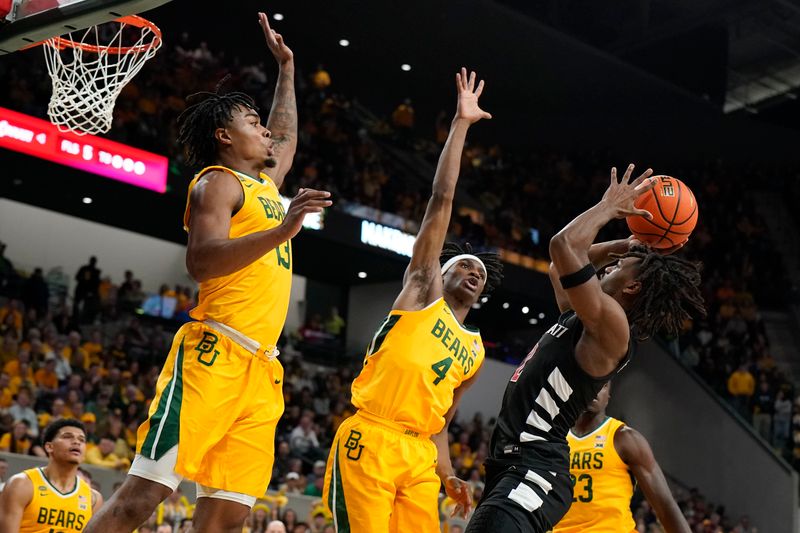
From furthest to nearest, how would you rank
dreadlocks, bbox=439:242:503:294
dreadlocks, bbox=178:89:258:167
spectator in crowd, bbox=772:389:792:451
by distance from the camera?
spectator in crowd, bbox=772:389:792:451
dreadlocks, bbox=439:242:503:294
dreadlocks, bbox=178:89:258:167

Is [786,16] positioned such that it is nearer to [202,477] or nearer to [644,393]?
[644,393]

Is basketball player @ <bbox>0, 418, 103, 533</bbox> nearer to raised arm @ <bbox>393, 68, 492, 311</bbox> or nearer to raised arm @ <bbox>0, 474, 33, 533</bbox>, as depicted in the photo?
raised arm @ <bbox>0, 474, 33, 533</bbox>

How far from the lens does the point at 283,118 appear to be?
5289 mm

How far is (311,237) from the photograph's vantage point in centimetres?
1833

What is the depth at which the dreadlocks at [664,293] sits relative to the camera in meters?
4.56

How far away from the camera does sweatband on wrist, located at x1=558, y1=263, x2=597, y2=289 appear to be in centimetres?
425

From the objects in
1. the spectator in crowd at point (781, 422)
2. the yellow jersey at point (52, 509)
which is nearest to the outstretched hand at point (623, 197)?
the yellow jersey at point (52, 509)

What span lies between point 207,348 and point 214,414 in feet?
0.93

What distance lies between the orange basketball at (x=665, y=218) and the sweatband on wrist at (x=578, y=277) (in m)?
0.77

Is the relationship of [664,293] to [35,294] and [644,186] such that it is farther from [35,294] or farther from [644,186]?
[35,294]

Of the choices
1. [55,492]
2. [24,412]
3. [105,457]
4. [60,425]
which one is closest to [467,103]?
[60,425]

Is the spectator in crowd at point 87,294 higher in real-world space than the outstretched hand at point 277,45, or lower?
higher

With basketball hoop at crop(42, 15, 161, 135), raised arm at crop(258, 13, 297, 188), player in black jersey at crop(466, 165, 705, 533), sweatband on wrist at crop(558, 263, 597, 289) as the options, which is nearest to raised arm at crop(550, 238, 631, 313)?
player in black jersey at crop(466, 165, 705, 533)

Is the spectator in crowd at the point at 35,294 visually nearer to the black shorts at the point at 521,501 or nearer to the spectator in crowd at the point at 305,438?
the spectator in crowd at the point at 305,438
